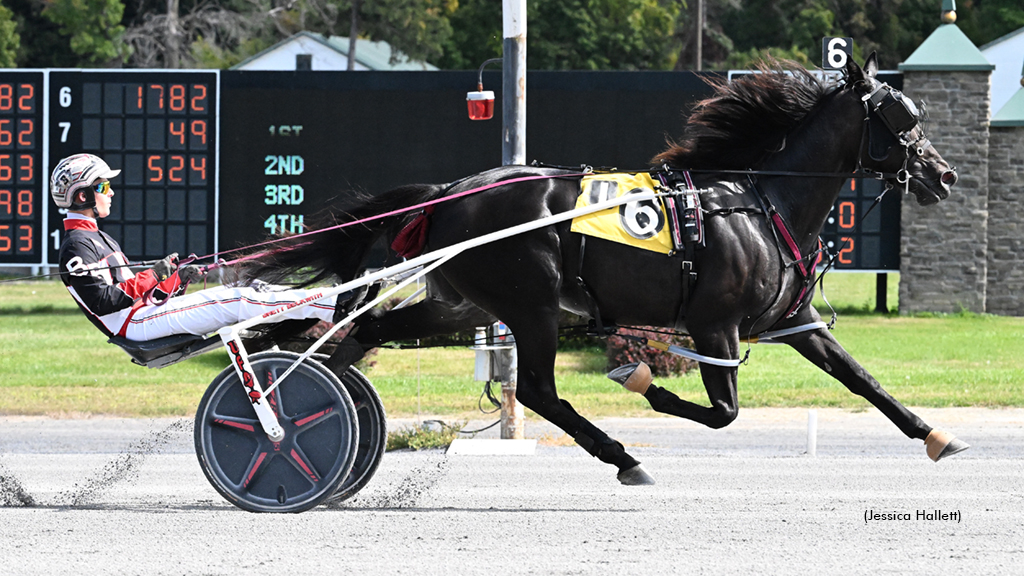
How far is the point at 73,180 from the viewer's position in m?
5.68

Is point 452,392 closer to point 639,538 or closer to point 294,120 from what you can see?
point 294,120

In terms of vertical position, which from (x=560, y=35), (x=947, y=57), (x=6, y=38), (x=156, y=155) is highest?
(x=560, y=35)

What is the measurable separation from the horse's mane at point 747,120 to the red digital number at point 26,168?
426 inches

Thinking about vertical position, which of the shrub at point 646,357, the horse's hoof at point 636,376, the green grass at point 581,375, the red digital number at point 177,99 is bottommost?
the green grass at point 581,375

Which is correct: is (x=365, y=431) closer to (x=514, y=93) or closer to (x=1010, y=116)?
(x=514, y=93)

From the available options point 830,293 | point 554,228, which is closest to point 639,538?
point 554,228

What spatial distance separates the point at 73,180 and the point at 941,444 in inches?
153

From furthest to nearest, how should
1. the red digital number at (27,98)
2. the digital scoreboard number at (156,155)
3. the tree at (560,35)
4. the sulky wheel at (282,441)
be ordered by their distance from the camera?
the tree at (560,35) → the red digital number at (27,98) → the digital scoreboard number at (156,155) → the sulky wheel at (282,441)

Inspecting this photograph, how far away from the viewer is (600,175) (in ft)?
19.3

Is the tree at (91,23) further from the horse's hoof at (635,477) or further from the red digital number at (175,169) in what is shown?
the horse's hoof at (635,477)

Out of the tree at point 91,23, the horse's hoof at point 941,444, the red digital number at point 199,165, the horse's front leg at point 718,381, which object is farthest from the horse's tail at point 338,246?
the tree at point 91,23

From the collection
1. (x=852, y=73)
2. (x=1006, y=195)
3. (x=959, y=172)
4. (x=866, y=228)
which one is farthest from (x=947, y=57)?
(x=852, y=73)

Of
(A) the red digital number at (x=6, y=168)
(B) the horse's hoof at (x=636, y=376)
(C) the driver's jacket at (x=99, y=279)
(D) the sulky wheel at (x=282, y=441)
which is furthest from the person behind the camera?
(A) the red digital number at (x=6, y=168)

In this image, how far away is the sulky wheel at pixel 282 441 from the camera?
5.42m
